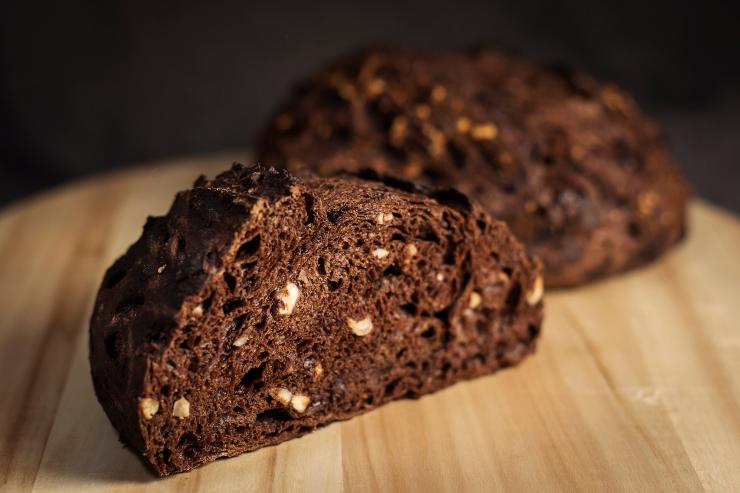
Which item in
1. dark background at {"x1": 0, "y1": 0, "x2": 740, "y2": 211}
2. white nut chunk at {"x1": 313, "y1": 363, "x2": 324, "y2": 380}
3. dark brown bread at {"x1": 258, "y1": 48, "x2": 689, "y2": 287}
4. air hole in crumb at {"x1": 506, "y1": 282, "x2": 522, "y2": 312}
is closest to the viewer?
white nut chunk at {"x1": 313, "y1": 363, "x2": 324, "y2": 380}

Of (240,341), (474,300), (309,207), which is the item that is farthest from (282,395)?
(474,300)

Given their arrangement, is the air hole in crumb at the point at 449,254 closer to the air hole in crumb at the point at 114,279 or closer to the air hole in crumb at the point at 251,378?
the air hole in crumb at the point at 251,378

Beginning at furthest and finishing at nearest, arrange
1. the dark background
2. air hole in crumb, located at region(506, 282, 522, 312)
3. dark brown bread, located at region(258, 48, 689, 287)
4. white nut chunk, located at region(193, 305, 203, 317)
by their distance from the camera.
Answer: the dark background < dark brown bread, located at region(258, 48, 689, 287) < air hole in crumb, located at region(506, 282, 522, 312) < white nut chunk, located at region(193, 305, 203, 317)

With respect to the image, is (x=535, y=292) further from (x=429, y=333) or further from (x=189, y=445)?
(x=189, y=445)

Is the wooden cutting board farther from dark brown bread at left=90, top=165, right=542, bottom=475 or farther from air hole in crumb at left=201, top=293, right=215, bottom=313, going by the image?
air hole in crumb at left=201, top=293, right=215, bottom=313

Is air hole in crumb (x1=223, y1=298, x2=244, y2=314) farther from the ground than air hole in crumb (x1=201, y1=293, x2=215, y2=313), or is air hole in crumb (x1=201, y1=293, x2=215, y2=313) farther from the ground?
air hole in crumb (x1=201, y1=293, x2=215, y2=313)

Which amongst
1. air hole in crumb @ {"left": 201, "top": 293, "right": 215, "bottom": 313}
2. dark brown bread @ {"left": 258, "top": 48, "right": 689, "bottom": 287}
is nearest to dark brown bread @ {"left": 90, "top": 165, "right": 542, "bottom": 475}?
air hole in crumb @ {"left": 201, "top": 293, "right": 215, "bottom": 313}
